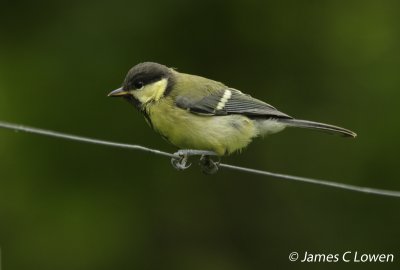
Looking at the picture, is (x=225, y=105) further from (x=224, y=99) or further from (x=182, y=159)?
(x=182, y=159)

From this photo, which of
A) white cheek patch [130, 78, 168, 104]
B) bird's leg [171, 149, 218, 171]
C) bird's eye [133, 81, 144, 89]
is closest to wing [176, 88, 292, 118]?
white cheek patch [130, 78, 168, 104]

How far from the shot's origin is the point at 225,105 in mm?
4562

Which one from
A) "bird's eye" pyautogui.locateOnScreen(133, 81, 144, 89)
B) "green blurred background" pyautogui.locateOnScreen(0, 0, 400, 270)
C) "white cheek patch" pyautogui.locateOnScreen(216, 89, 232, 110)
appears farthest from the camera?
"green blurred background" pyautogui.locateOnScreen(0, 0, 400, 270)

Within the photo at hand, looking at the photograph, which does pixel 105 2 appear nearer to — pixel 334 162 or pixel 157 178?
pixel 157 178

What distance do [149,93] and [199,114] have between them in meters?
0.31

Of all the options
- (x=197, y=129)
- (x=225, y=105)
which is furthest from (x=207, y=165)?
(x=225, y=105)

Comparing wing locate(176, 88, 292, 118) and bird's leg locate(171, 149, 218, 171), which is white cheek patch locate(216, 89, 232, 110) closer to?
wing locate(176, 88, 292, 118)

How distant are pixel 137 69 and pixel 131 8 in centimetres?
176

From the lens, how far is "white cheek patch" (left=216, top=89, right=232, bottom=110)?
4535mm

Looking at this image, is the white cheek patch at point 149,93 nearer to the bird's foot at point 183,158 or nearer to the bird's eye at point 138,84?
the bird's eye at point 138,84

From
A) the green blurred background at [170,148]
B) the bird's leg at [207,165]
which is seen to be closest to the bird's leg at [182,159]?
the bird's leg at [207,165]

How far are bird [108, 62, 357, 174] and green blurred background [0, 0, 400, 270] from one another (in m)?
1.53

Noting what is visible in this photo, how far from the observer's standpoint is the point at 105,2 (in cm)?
605

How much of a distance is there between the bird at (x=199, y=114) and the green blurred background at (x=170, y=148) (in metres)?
1.53
